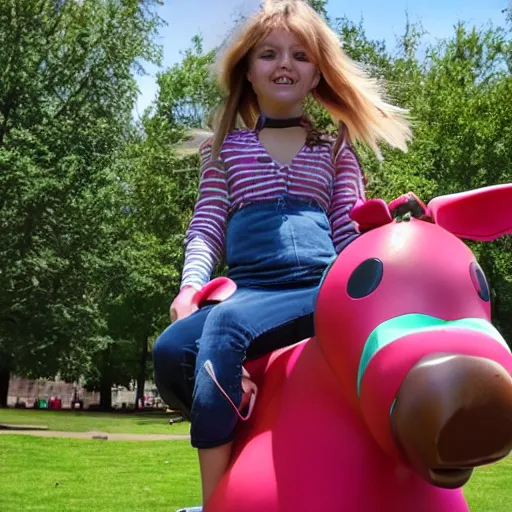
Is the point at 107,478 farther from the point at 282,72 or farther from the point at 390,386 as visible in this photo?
the point at 390,386

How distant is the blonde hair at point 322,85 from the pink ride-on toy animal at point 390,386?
67 cm

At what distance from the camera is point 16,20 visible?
23.5 meters

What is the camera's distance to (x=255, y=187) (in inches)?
113

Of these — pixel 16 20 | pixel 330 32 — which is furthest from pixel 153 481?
pixel 16 20

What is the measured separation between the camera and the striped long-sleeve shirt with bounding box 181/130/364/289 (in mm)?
2857

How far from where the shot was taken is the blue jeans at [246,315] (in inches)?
97.8

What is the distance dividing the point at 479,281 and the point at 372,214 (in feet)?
1.19

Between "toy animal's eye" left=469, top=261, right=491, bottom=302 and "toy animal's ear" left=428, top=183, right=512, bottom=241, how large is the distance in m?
0.19

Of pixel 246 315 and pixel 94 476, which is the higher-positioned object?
pixel 246 315

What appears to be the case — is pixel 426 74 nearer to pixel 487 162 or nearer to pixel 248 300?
pixel 487 162

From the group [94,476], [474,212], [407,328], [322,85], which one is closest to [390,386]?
[407,328]

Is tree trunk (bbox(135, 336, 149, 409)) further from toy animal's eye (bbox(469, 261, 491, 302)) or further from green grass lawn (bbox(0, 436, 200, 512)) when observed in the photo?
toy animal's eye (bbox(469, 261, 491, 302))

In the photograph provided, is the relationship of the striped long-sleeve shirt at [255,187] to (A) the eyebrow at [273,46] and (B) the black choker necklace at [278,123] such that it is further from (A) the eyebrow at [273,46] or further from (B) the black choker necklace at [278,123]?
(A) the eyebrow at [273,46]

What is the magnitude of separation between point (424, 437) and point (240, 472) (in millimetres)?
694
